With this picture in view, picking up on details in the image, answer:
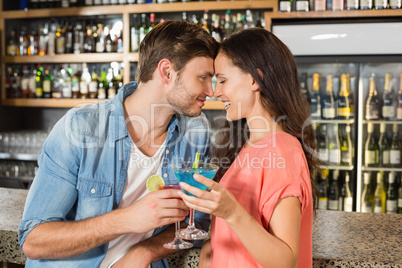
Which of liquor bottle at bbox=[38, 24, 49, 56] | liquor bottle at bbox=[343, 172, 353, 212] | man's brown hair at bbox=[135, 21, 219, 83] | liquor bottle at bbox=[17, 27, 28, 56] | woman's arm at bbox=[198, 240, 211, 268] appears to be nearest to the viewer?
woman's arm at bbox=[198, 240, 211, 268]

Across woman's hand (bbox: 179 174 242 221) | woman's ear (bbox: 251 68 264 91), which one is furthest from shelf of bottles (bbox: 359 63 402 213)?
woman's hand (bbox: 179 174 242 221)

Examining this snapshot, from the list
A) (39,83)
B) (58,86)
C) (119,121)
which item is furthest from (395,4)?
(39,83)

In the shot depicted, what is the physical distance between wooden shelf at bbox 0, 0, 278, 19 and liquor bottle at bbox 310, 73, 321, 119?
75cm

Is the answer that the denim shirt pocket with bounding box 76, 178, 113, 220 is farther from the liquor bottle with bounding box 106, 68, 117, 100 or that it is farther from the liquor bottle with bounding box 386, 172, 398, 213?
the liquor bottle with bounding box 386, 172, 398, 213

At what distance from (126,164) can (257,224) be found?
2.04 feet

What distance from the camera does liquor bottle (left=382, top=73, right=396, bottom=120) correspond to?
368 cm

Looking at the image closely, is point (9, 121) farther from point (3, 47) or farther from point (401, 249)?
point (401, 249)

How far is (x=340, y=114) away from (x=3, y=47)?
11.2 ft

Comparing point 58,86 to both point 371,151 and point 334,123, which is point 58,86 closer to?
point 334,123

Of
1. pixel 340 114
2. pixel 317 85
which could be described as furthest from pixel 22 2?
Result: pixel 340 114

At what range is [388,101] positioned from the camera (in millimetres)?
3717

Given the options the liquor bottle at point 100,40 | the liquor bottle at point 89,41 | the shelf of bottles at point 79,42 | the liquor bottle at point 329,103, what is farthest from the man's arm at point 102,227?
the liquor bottle at point 89,41

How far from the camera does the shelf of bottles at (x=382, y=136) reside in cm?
369

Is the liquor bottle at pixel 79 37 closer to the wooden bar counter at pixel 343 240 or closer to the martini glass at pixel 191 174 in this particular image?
the wooden bar counter at pixel 343 240
